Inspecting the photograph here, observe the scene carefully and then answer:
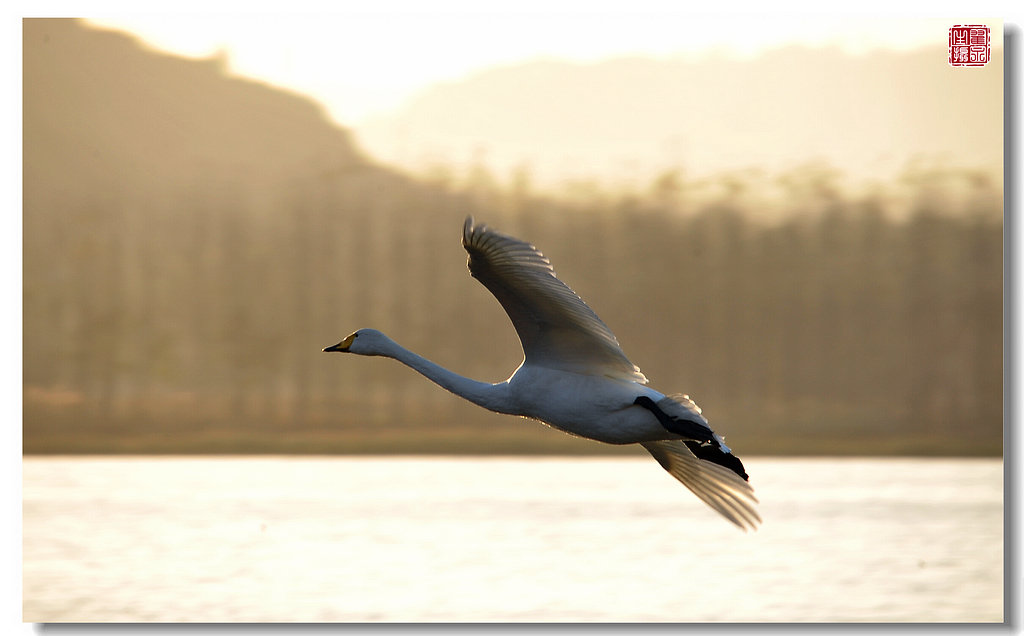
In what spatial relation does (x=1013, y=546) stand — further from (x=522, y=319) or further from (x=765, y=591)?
(x=522, y=319)

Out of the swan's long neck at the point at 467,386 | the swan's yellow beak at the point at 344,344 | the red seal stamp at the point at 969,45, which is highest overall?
the red seal stamp at the point at 969,45

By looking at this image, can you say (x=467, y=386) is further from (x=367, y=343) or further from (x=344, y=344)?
(x=344, y=344)

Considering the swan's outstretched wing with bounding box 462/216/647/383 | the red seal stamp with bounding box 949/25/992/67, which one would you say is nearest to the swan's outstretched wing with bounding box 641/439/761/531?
the swan's outstretched wing with bounding box 462/216/647/383

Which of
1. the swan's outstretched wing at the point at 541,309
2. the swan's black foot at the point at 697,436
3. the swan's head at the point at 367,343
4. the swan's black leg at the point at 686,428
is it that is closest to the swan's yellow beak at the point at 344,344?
the swan's head at the point at 367,343

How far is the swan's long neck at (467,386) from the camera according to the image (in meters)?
6.19

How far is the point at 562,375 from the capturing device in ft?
20.5

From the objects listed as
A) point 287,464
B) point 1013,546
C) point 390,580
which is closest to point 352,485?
point 287,464

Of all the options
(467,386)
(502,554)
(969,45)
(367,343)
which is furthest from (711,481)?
(502,554)

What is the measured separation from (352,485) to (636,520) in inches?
422

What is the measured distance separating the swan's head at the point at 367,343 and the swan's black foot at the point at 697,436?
1468 mm

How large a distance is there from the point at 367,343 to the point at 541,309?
3.86 ft

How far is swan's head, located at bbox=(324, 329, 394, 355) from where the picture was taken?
674cm

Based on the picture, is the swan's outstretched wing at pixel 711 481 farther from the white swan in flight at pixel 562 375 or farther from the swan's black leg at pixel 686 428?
the swan's black leg at pixel 686 428

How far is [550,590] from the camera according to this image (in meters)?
14.8
